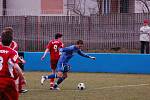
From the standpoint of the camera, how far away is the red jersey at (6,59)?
1014cm

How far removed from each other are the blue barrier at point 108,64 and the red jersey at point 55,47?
6322 mm

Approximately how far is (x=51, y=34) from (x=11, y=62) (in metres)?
17.6

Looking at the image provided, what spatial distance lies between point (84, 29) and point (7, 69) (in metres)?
17.2

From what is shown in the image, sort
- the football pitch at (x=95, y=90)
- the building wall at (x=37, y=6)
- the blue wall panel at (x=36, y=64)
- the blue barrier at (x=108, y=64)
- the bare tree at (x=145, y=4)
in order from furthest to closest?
the building wall at (x=37, y=6)
the bare tree at (x=145, y=4)
the blue wall panel at (x=36, y=64)
the blue barrier at (x=108, y=64)
the football pitch at (x=95, y=90)

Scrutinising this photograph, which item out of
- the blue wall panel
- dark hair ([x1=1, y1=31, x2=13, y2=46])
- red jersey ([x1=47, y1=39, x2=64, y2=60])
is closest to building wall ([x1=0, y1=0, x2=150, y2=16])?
the blue wall panel

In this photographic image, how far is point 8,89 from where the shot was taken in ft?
33.5

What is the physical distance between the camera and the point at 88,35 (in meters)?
27.4

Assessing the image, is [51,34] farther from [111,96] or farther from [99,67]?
[111,96]

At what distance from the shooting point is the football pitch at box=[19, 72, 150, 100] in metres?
14.6

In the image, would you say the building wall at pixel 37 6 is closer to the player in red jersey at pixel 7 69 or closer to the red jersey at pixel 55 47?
the red jersey at pixel 55 47

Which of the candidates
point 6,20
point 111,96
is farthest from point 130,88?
point 6,20

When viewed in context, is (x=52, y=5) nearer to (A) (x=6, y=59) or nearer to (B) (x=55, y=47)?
(B) (x=55, y=47)

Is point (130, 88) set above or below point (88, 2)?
below

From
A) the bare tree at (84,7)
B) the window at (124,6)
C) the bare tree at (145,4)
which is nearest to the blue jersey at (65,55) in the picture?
the bare tree at (145,4)
